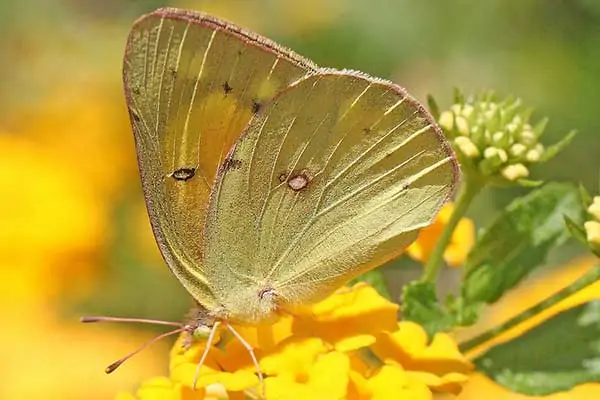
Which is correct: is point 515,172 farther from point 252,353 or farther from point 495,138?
point 252,353

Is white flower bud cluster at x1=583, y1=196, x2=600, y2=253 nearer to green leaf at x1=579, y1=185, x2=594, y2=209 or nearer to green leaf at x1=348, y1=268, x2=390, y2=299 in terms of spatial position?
green leaf at x1=579, y1=185, x2=594, y2=209

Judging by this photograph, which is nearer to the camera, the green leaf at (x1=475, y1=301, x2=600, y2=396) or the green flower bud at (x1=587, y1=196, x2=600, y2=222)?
the green flower bud at (x1=587, y1=196, x2=600, y2=222)

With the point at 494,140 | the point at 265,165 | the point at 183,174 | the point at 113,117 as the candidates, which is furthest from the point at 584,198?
the point at 113,117

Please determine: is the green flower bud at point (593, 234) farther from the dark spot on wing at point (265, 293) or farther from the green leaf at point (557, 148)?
the dark spot on wing at point (265, 293)

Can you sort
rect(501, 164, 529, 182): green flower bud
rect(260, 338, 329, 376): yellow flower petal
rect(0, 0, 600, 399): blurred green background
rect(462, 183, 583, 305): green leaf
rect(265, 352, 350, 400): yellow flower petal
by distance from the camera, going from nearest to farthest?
rect(265, 352, 350, 400): yellow flower petal
rect(260, 338, 329, 376): yellow flower petal
rect(501, 164, 529, 182): green flower bud
rect(462, 183, 583, 305): green leaf
rect(0, 0, 600, 399): blurred green background

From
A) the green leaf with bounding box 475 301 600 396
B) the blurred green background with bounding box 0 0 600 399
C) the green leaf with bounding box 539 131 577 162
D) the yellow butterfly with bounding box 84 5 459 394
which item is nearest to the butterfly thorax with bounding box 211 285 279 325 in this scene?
the yellow butterfly with bounding box 84 5 459 394

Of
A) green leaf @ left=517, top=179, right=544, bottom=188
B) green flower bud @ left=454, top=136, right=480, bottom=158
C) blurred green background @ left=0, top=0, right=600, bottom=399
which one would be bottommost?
blurred green background @ left=0, top=0, right=600, bottom=399
